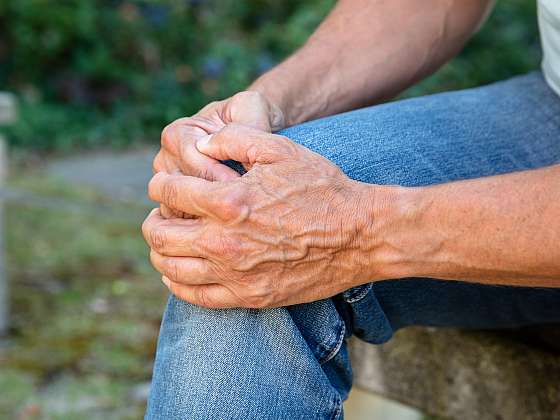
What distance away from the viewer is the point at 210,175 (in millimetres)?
1134

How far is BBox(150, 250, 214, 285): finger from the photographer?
42.1 inches

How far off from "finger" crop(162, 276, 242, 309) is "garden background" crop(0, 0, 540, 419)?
147 cm

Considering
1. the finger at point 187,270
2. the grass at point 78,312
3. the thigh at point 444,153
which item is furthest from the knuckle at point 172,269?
the grass at point 78,312

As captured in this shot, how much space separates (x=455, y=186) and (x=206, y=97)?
16.2 feet

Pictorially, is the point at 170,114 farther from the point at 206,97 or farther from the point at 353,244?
the point at 353,244

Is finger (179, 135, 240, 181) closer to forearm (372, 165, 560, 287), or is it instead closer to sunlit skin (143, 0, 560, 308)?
sunlit skin (143, 0, 560, 308)

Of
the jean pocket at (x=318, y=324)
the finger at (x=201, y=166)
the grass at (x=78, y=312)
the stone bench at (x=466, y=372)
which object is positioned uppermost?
the finger at (x=201, y=166)

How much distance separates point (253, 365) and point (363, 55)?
2.15 feet

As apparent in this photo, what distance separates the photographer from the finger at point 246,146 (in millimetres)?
1072

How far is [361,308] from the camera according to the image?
43.6 inches

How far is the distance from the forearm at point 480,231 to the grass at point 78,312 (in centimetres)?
164

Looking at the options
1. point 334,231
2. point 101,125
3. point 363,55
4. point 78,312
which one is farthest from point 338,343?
point 101,125

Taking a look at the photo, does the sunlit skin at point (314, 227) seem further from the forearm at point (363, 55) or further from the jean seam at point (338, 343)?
the forearm at point (363, 55)

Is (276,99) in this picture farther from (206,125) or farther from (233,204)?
(233,204)
